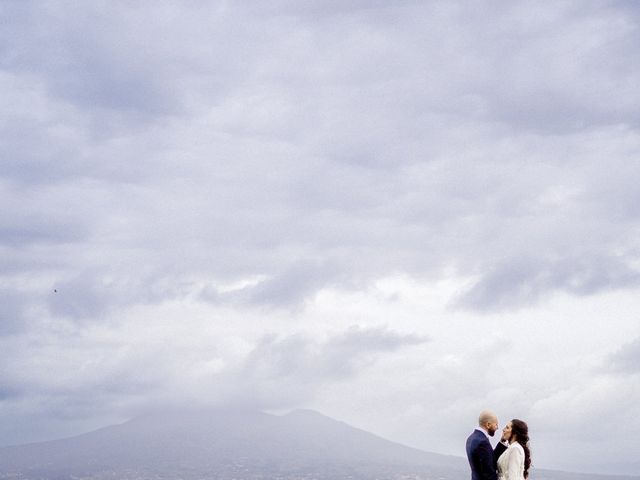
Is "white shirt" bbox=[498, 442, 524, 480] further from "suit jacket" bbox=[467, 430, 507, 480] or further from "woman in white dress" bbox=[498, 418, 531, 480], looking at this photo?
"suit jacket" bbox=[467, 430, 507, 480]

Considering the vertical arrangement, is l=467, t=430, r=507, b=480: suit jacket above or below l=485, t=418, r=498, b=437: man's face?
below

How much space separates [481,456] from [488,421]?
0.77 metres

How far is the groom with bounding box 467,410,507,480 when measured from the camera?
51.3 feet

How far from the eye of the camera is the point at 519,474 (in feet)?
51.6

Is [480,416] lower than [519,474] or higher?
higher

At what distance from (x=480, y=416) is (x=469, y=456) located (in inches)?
39.8

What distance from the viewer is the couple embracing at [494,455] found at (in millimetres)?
15695

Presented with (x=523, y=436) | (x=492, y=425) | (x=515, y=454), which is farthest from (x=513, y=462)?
(x=492, y=425)

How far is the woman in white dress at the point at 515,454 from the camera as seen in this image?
51.6 feet

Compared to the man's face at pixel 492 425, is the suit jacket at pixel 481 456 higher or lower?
Answer: lower

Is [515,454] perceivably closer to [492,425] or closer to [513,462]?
[513,462]

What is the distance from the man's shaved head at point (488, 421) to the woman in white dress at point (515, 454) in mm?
629

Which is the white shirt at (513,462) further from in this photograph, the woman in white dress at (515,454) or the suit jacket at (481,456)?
the suit jacket at (481,456)

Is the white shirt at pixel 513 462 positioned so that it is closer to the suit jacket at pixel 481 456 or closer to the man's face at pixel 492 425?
the suit jacket at pixel 481 456
